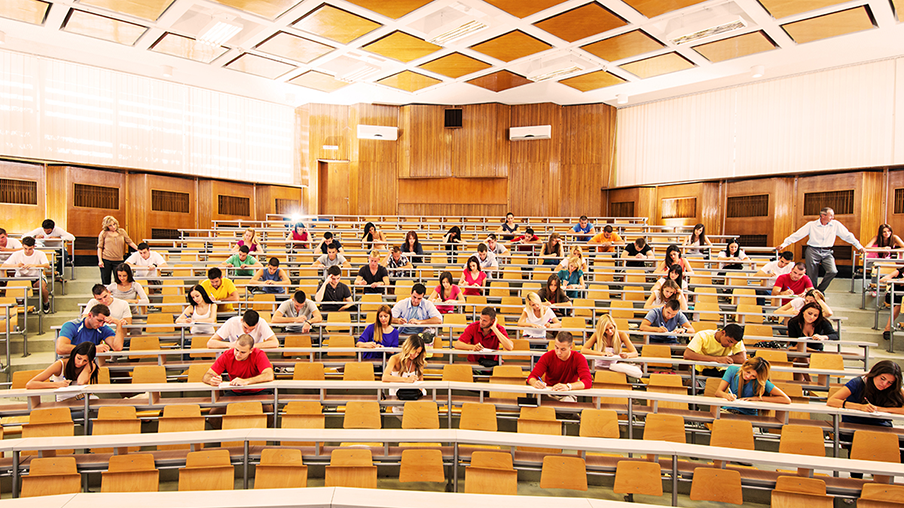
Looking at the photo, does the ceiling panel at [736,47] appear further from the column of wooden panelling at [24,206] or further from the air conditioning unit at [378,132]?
the column of wooden panelling at [24,206]

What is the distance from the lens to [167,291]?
6484 mm

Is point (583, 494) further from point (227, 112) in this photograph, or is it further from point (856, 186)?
point (227, 112)

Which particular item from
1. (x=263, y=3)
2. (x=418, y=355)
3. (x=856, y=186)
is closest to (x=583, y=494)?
(x=418, y=355)

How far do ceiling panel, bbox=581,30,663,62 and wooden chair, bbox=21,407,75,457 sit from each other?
919 centimetres

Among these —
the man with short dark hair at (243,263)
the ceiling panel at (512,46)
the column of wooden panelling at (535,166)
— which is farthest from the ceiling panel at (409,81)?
the man with short dark hair at (243,263)

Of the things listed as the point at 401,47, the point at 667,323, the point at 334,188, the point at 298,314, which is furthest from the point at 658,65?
the point at 334,188

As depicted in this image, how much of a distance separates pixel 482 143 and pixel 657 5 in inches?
262

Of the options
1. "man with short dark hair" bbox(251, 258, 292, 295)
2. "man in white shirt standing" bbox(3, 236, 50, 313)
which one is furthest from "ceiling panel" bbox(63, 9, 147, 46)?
"man with short dark hair" bbox(251, 258, 292, 295)

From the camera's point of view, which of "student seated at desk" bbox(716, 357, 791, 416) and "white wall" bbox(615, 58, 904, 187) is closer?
"student seated at desk" bbox(716, 357, 791, 416)

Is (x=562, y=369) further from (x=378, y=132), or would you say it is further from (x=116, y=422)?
(x=378, y=132)

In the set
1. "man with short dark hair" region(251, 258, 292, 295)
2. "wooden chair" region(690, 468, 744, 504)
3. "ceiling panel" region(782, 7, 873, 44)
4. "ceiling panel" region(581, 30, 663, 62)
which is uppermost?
"ceiling panel" region(581, 30, 663, 62)

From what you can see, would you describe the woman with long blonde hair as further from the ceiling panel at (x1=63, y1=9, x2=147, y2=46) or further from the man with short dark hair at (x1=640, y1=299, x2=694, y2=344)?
the ceiling panel at (x1=63, y1=9, x2=147, y2=46)

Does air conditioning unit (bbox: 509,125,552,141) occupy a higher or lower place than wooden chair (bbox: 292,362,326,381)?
higher

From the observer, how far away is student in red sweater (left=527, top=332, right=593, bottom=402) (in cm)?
370
